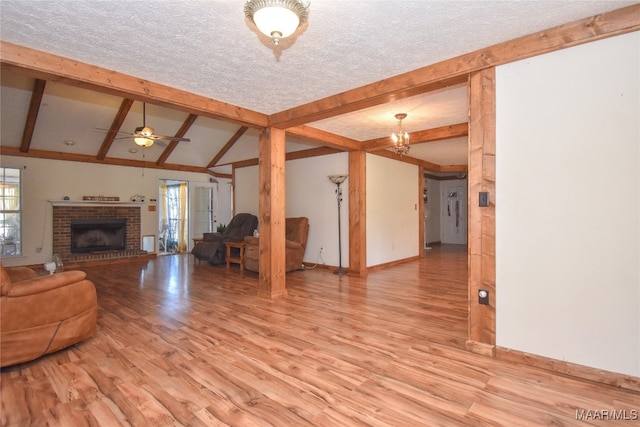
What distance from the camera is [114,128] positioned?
6223 mm

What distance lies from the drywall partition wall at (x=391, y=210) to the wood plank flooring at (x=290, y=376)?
2.58 metres

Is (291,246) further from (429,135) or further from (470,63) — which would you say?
(470,63)

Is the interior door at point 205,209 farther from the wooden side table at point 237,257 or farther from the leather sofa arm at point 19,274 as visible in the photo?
the leather sofa arm at point 19,274

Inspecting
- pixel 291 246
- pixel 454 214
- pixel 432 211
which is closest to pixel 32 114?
pixel 291 246

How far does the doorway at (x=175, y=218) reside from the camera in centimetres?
902

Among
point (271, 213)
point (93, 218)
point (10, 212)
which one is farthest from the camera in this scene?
point (93, 218)

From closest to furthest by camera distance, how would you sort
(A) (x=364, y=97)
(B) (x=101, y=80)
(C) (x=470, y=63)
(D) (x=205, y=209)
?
1. (C) (x=470, y=63)
2. (B) (x=101, y=80)
3. (A) (x=364, y=97)
4. (D) (x=205, y=209)

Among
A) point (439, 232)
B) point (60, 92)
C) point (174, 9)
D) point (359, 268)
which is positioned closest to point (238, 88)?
point (174, 9)

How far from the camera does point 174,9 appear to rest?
6.42 ft

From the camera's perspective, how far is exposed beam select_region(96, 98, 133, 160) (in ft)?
18.6

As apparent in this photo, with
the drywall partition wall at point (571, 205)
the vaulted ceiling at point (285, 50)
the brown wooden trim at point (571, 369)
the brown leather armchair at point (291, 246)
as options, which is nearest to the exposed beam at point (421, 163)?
the vaulted ceiling at point (285, 50)

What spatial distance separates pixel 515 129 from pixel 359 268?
149 inches

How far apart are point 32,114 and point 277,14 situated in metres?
6.25

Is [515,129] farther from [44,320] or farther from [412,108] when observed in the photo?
[44,320]
